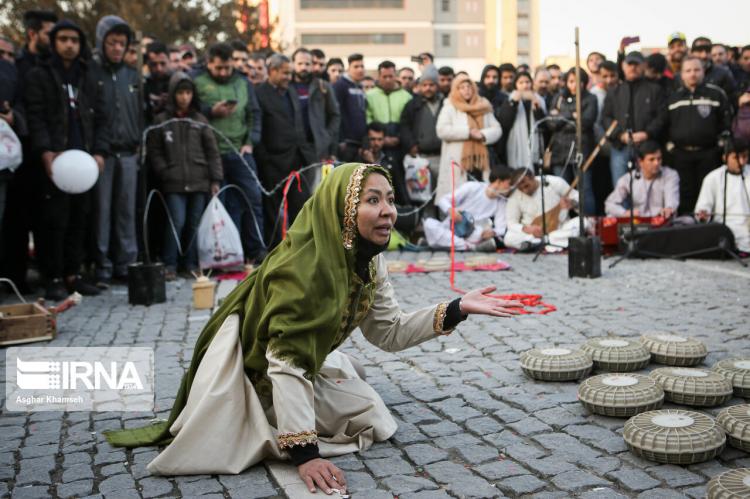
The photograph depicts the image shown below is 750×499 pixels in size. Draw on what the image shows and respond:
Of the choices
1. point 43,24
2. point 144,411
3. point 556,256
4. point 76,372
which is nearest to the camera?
point 144,411

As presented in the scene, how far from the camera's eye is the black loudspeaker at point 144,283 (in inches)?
284

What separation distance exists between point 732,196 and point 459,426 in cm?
682

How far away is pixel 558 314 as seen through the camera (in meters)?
6.34

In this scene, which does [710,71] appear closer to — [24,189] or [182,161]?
[182,161]

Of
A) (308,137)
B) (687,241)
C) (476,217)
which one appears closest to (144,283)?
(308,137)

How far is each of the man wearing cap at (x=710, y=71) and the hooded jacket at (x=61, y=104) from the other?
25.2ft

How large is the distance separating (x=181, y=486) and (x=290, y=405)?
2.09ft

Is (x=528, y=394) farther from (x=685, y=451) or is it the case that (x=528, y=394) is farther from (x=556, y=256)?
(x=556, y=256)

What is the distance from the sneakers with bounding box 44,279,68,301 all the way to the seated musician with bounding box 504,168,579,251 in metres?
5.75

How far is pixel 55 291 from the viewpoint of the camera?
739cm

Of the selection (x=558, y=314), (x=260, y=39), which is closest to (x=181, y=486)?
(x=558, y=314)

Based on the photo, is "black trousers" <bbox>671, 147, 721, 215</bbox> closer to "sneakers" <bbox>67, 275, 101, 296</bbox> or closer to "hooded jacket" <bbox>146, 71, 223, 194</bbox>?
"hooded jacket" <bbox>146, 71, 223, 194</bbox>

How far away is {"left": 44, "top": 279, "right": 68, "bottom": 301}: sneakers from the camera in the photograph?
737 centimetres

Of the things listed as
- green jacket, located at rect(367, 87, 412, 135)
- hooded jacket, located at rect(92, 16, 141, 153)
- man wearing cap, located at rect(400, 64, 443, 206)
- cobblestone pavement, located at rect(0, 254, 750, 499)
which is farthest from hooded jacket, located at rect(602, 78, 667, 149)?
hooded jacket, located at rect(92, 16, 141, 153)
